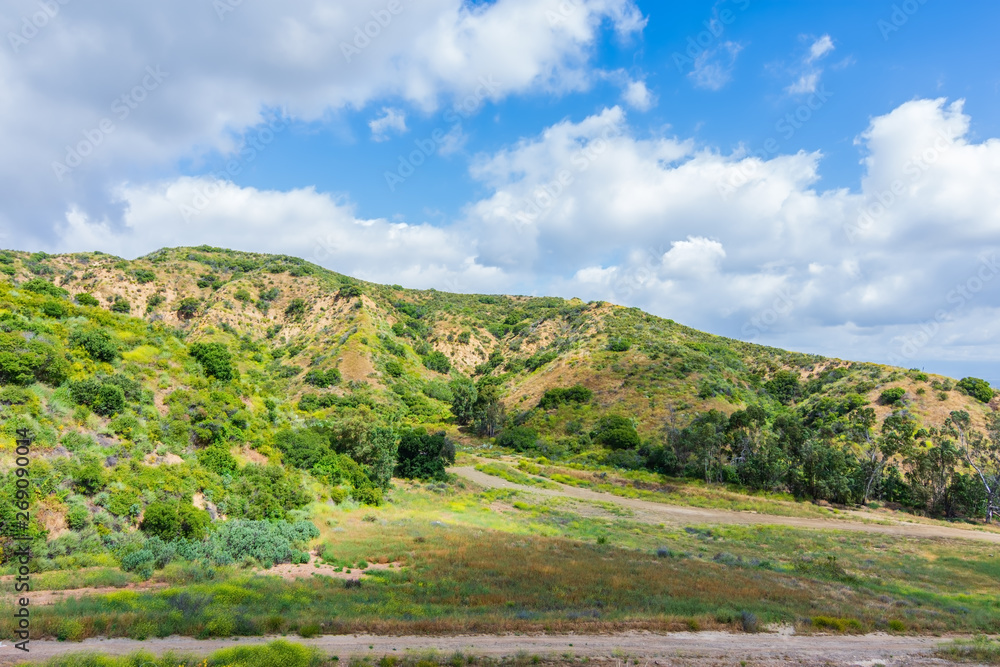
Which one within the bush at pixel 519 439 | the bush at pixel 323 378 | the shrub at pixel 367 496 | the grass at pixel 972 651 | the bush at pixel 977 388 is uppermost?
the bush at pixel 977 388

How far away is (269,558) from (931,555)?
4333 cm

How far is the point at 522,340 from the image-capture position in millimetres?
126375

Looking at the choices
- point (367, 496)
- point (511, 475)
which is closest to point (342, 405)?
point (511, 475)

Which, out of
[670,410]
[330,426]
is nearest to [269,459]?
[330,426]

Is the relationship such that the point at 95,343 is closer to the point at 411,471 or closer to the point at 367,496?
the point at 367,496

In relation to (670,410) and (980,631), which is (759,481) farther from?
(980,631)

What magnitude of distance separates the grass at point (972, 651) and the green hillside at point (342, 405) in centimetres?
2533

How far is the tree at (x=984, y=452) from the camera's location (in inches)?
1887

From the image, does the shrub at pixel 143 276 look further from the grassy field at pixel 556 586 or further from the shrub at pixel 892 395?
the shrub at pixel 892 395

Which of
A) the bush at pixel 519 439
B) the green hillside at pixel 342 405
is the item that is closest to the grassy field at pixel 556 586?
the green hillside at pixel 342 405

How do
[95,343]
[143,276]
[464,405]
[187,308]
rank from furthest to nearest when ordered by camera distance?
1. [143,276]
2. [187,308]
3. [464,405]
4. [95,343]

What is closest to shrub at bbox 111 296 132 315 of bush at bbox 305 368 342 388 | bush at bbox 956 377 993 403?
bush at bbox 305 368 342 388

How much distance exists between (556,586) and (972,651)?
14.0 m

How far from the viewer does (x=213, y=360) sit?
35.4 metres
